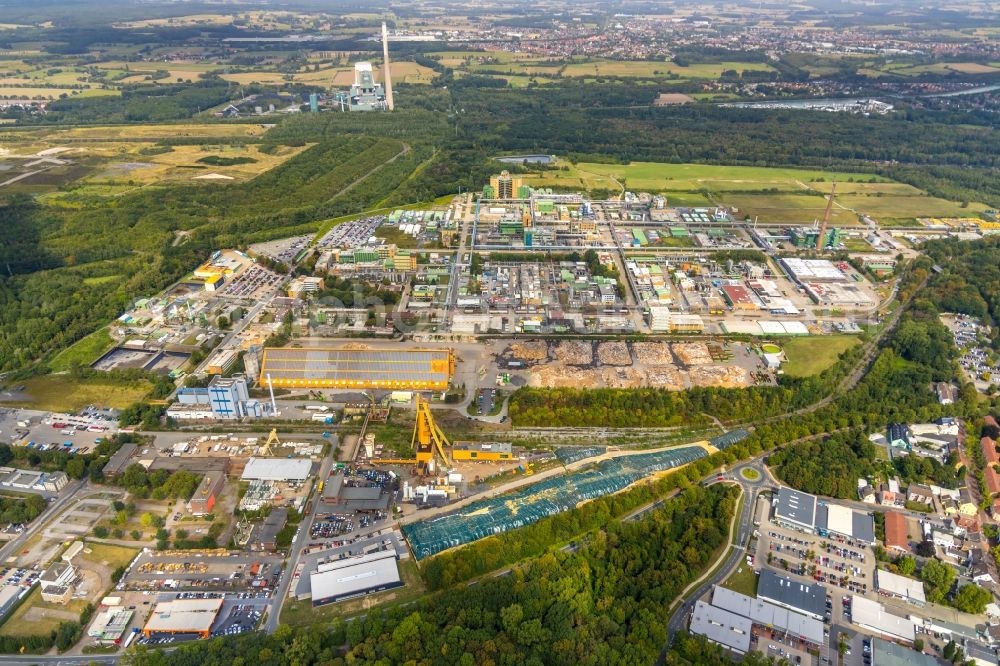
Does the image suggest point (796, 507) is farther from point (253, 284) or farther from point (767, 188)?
point (767, 188)

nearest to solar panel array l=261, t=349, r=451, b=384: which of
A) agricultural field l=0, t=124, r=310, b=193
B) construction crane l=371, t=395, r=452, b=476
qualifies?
construction crane l=371, t=395, r=452, b=476

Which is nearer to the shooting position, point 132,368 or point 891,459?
point 891,459

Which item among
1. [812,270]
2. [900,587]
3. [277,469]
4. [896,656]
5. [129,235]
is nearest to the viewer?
[896,656]

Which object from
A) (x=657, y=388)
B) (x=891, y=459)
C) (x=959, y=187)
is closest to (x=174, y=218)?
(x=657, y=388)

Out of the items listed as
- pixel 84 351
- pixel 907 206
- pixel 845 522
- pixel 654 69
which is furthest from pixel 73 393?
pixel 654 69

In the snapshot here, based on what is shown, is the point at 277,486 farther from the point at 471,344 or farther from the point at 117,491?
the point at 471,344

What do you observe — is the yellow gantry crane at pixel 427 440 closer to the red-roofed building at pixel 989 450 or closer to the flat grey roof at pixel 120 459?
the flat grey roof at pixel 120 459
